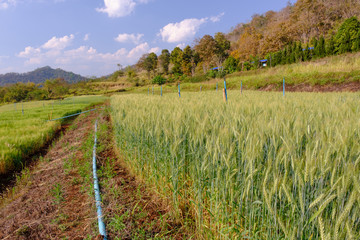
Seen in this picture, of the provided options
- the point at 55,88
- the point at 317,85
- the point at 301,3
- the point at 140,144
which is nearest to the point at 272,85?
the point at 317,85

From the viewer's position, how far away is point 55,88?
127 feet

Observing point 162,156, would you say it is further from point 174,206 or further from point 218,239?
point 218,239

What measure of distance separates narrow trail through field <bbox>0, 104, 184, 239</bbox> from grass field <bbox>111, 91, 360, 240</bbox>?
0.27 meters

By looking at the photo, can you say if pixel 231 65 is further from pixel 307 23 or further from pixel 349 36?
pixel 349 36

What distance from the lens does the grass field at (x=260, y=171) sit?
0.97 metres

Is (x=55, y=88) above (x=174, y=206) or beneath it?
above

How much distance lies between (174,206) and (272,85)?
16864mm

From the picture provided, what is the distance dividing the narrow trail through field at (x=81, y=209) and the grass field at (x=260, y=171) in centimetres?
27

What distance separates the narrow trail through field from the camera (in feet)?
6.84

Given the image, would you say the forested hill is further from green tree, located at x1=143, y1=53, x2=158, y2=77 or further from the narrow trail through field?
the narrow trail through field

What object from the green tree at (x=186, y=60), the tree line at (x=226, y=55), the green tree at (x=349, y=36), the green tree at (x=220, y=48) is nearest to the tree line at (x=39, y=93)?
the tree line at (x=226, y=55)

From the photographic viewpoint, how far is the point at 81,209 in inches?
101

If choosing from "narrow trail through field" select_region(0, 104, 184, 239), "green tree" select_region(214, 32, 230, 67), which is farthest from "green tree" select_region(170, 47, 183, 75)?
"narrow trail through field" select_region(0, 104, 184, 239)

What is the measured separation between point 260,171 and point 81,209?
2.26 meters
